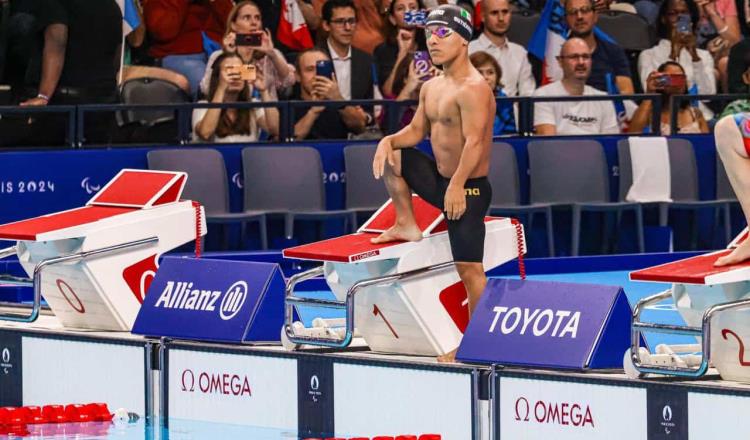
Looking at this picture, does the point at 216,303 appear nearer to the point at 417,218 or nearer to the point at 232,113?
the point at 417,218

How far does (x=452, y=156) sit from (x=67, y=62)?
16.2 feet

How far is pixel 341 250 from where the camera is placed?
29.9ft

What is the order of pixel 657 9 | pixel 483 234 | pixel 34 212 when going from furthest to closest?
1. pixel 657 9
2. pixel 34 212
3. pixel 483 234

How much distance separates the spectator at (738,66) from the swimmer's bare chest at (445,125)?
7.24 meters

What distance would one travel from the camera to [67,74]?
13367 mm

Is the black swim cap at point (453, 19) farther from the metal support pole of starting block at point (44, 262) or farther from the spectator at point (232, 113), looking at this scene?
the spectator at point (232, 113)

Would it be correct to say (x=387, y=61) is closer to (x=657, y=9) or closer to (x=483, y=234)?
(x=657, y=9)

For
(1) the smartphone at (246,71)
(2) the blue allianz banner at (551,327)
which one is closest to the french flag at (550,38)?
(1) the smartphone at (246,71)

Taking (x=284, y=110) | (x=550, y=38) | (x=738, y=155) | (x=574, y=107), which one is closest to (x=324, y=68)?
(x=284, y=110)

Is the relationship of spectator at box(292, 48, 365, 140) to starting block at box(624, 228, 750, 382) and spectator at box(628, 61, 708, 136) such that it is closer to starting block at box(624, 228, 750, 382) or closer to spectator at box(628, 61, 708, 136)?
spectator at box(628, 61, 708, 136)

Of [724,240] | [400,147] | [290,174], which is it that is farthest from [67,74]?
[724,240]

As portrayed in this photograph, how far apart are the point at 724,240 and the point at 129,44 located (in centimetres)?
543

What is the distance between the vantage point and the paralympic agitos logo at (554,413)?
7770mm

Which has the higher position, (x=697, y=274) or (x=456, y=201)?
(x=456, y=201)
